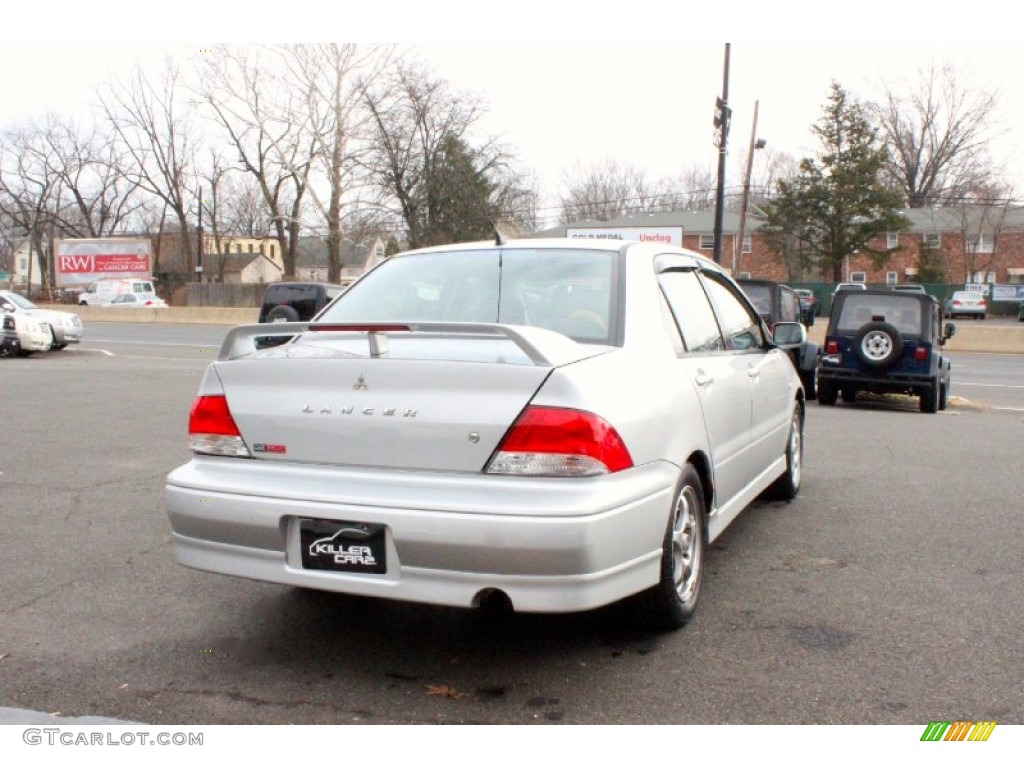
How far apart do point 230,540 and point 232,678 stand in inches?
20.0

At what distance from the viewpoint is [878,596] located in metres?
4.48

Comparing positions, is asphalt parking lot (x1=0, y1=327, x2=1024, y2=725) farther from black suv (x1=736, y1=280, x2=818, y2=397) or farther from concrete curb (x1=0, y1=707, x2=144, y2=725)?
black suv (x1=736, y1=280, x2=818, y2=397)

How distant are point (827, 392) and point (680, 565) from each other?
9.74 metres

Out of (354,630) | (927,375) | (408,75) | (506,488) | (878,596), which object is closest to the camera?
(506,488)

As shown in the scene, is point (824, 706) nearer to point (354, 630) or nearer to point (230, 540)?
point (354, 630)

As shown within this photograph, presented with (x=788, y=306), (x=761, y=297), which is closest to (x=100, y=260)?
(x=788, y=306)

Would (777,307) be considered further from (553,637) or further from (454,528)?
(454,528)

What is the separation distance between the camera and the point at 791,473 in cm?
654

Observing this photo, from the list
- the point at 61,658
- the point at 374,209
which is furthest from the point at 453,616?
the point at 374,209

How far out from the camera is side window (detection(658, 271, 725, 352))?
4527mm

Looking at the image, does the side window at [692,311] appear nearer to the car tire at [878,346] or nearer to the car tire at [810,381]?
the car tire at [878,346]

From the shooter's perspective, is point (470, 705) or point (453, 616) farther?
point (453, 616)

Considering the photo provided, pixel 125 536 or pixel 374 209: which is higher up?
pixel 374 209

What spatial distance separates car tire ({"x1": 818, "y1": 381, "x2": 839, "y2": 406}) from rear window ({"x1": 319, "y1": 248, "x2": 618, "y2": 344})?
9381mm
